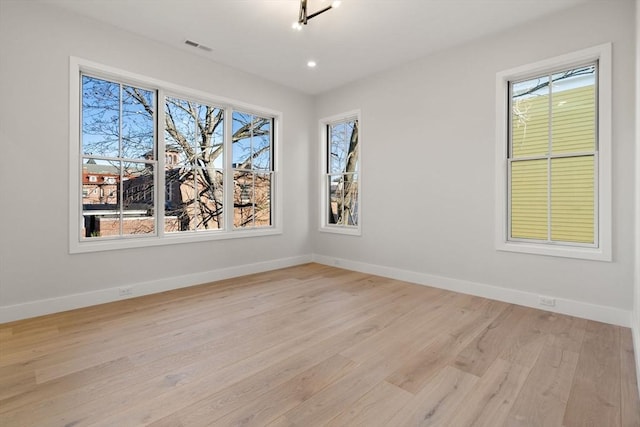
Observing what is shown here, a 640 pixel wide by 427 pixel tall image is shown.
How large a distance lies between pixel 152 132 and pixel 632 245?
5.11m

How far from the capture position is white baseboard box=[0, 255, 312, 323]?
2.82m

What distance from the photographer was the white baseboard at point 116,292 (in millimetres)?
2820

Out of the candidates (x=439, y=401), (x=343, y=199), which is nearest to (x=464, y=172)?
(x=343, y=199)

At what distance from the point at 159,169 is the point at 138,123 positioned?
23.0 inches

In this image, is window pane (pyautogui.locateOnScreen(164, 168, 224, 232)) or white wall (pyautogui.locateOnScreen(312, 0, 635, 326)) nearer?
white wall (pyautogui.locateOnScreen(312, 0, 635, 326))

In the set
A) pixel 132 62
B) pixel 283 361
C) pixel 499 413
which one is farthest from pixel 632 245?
pixel 132 62

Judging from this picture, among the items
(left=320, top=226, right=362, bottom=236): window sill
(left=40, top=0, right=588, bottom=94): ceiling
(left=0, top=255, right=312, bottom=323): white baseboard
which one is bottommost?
(left=0, top=255, right=312, bottom=323): white baseboard

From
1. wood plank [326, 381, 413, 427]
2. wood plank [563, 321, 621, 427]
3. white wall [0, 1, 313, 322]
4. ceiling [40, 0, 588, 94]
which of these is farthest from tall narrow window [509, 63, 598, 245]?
white wall [0, 1, 313, 322]

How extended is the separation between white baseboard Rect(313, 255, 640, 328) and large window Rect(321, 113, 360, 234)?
76cm

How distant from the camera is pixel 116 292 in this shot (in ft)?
11.0

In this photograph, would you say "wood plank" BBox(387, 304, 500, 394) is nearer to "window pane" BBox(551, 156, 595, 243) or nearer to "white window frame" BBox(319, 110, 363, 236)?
"window pane" BBox(551, 156, 595, 243)

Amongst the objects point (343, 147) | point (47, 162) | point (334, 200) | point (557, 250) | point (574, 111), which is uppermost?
point (343, 147)

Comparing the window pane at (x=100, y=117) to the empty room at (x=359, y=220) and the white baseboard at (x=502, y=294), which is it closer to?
the empty room at (x=359, y=220)

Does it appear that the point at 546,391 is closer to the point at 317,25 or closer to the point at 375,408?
the point at 375,408
